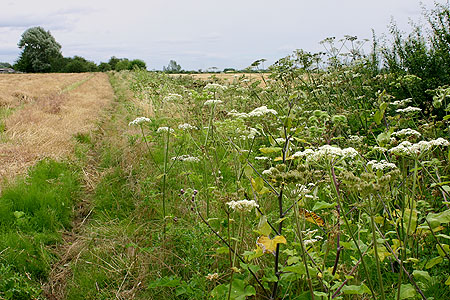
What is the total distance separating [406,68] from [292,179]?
20.3 ft

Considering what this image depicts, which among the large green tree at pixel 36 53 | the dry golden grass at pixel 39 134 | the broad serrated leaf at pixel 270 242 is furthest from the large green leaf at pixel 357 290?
the large green tree at pixel 36 53

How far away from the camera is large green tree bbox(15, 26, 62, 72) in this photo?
7825cm

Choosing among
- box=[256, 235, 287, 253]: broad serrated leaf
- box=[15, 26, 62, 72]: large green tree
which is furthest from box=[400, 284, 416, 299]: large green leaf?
box=[15, 26, 62, 72]: large green tree

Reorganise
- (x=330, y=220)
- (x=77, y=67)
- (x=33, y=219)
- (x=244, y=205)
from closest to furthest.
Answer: (x=244, y=205) < (x=330, y=220) < (x=33, y=219) < (x=77, y=67)

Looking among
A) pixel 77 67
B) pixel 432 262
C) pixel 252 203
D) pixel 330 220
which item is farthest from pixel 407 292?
pixel 77 67

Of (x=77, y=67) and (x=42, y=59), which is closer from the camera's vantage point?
(x=77, y=67)

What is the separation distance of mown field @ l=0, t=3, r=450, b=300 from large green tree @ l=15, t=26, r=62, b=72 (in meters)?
80.1

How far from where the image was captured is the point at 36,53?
7950 centimetres

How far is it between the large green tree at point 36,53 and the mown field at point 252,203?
8008 cm

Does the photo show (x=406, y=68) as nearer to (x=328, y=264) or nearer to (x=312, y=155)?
(x=328, y=264)

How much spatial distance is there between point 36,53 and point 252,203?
90.5 m

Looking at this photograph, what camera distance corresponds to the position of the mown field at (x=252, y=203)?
80.0 inches

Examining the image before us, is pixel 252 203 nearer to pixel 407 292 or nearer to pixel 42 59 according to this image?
pixel 407 292

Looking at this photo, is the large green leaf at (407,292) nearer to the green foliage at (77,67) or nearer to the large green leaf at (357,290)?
the large green leaf at (357,290)
